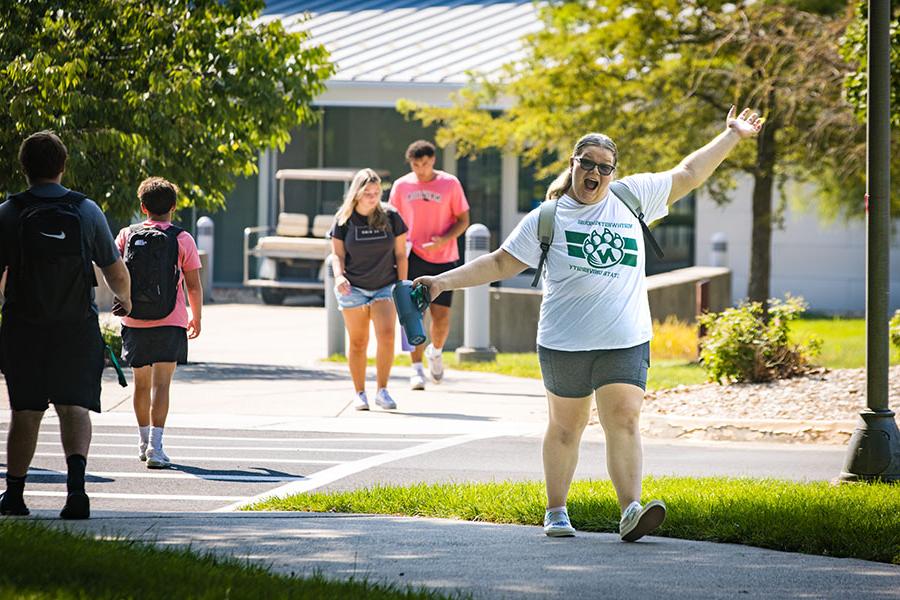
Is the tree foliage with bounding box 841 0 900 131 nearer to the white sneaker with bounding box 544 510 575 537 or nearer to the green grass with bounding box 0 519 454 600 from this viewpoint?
the white sneaker with bounding box 544 510 575 537

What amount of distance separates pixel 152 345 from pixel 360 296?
2.68 m

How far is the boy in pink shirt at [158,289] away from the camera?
884 centimetres

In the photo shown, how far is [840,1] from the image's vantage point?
20.0 metres

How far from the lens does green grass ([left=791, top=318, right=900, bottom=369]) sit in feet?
56.7

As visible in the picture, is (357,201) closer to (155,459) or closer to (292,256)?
(155,459)

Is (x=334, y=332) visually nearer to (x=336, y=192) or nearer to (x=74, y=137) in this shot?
(x=74, y=137)

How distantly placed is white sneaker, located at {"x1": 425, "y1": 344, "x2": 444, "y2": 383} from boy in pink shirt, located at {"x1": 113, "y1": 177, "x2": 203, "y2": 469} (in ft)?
14.9

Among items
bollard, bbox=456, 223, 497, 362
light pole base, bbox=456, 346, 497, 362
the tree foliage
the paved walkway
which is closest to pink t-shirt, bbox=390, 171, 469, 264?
the paved walkway

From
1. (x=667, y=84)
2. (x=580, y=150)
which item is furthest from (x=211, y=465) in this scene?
(x=667, y=84)

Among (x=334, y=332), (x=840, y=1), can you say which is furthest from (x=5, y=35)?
(x=840, y=1)

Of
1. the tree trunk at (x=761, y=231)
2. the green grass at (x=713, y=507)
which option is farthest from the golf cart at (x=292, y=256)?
the green grass at (x=713, y=507)

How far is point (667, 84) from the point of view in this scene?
19.8 meters

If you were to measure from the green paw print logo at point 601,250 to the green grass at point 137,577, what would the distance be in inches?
75.1

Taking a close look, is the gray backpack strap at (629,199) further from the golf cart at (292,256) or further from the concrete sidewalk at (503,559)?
the golf cart at (292,256)
